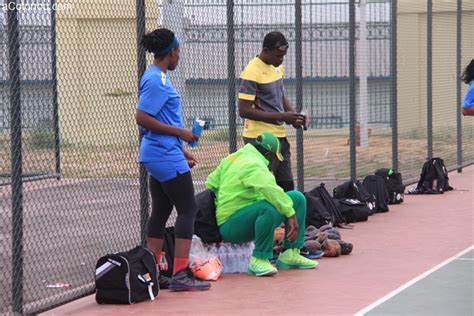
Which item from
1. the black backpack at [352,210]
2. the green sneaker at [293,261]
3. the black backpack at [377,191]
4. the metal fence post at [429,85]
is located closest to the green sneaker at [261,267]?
the green sneaker at [293,261]

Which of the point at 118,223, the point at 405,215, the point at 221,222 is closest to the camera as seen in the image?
the point at 221,222

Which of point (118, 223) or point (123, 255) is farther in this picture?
point (118, 223)

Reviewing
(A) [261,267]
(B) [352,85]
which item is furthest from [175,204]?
(B) [352,85]

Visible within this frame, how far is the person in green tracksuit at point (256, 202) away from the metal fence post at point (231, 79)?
1241 mm

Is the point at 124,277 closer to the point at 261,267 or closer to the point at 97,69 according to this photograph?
the point at 261,267

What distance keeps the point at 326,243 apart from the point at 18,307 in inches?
130

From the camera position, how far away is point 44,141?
12086 millimetres

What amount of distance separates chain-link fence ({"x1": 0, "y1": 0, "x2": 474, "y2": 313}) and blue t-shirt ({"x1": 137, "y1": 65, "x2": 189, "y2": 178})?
78 centimetres

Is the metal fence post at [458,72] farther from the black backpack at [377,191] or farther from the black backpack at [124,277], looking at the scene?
the black backpack at [124,277]

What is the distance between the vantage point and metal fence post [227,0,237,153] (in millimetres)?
10351

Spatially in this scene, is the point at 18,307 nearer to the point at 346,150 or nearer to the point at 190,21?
the point at 190,21

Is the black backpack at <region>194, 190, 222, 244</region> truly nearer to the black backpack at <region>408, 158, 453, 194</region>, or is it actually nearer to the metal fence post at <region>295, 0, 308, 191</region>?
the metal fence post at <region>295, 0, 308, 191</region>

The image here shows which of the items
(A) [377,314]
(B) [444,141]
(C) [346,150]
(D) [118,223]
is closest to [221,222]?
(A) [377,314]

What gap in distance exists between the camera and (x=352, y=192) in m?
Answer: 12.6
